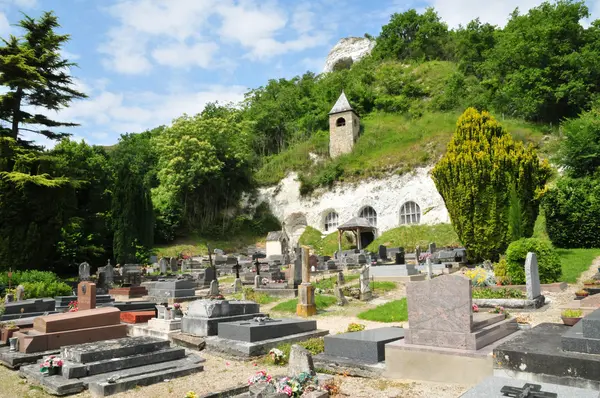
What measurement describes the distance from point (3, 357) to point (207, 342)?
359 centimetres

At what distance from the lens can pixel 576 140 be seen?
2367 centimetres

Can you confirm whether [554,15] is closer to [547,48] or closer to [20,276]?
[547,48]

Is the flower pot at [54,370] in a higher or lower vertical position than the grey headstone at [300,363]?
lower

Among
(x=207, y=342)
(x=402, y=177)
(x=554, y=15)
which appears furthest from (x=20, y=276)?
(x=554, y=15)

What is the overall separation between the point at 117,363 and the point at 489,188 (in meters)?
15.9

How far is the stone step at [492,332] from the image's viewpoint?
5.77 meters

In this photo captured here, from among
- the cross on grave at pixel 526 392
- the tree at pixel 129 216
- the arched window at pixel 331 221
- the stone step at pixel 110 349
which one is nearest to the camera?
the cross on grave at pixel 526 392

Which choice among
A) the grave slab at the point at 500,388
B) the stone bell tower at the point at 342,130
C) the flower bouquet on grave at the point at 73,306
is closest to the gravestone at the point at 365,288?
the flower bouquet on grave at the point at 73,306

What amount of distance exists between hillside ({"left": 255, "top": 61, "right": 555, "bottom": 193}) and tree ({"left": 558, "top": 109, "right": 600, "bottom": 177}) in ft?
19.8

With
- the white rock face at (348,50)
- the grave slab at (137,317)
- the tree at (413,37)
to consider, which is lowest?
Answer: the grave slab at (137,317)

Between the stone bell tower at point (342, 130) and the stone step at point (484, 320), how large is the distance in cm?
3324

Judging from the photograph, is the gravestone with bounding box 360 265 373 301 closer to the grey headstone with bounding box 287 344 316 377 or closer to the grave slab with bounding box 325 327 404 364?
the grave slab with bounding box 325 327 404 364

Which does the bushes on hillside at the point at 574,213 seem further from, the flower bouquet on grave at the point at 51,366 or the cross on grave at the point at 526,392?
the flower bouquet on grave at the point at 51,366

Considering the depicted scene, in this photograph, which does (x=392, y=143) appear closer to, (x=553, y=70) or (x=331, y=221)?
(x=331, y=221)
